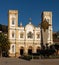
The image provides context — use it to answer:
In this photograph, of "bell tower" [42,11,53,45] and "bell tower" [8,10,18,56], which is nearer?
"bell tower" [8,10,18,56]

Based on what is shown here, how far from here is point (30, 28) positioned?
80875mm

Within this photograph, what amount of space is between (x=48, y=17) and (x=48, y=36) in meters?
5.69

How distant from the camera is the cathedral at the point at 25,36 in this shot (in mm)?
78438

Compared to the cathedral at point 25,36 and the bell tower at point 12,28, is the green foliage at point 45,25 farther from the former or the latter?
the bell tower at point 12,28

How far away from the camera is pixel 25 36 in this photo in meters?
79.9

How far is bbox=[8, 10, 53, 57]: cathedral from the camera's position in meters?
78.4

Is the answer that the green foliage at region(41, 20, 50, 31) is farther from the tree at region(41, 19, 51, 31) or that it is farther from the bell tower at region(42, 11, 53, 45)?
the bell tower at region(42, 11, 53, 45)

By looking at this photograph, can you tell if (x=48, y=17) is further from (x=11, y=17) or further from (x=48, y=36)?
(x=11, y=17)

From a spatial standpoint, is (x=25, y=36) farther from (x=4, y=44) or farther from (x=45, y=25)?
(x=4, y=44)

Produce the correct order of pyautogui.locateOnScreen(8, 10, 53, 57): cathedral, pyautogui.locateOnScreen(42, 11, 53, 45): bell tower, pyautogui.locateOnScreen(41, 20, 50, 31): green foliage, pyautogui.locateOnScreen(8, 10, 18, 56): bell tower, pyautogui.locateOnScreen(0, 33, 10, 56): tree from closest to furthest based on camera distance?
pyautogui.locateOnScreen(0, 33, 10, 56): tree < pyautogui.locateOnScreen(8, 10, 18, 56): bell tower < pyautogui.locateOnScreen(8, 10, 53, 57): cathedral < pyautogui.locateOnScreen(41, 20, 50, 31): green foliage < pyautogui.locateOnScreen(42, 11, 53, 45): bell tower

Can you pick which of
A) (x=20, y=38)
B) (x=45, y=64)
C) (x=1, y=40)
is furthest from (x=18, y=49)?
(x=45, y=64)

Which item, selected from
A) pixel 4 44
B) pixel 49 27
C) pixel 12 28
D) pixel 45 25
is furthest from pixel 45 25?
pixel 4 44

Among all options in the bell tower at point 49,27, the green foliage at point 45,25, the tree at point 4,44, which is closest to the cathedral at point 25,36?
Result: the bell tower at point 49,27

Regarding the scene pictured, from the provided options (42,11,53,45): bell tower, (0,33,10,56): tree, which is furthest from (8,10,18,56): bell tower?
(42,11,53,45): bell tower
